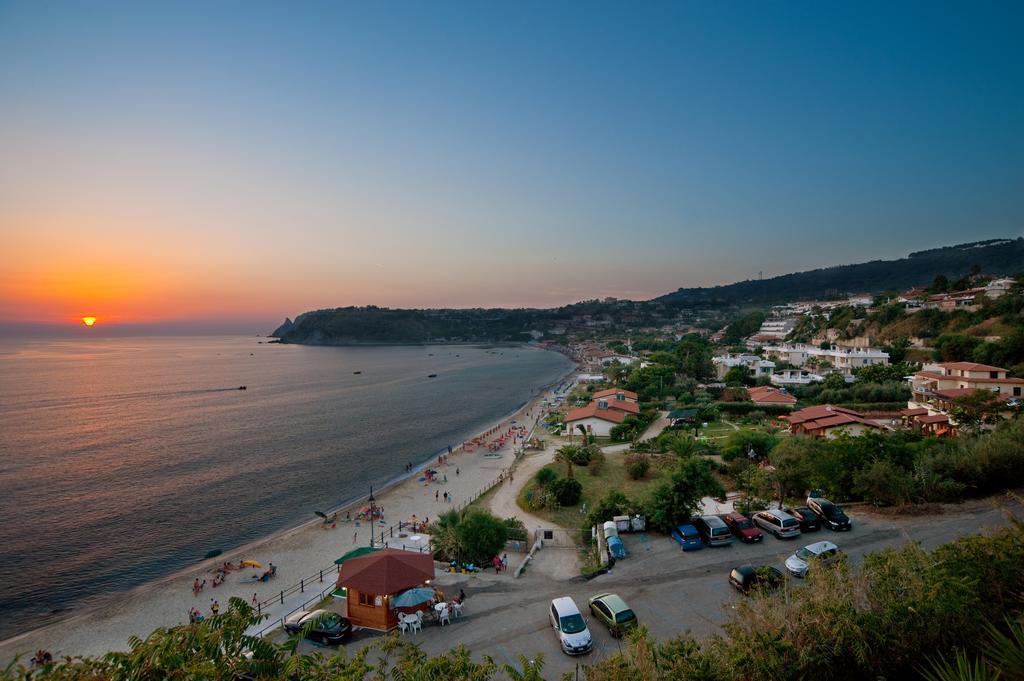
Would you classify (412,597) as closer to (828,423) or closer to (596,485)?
(596,485)

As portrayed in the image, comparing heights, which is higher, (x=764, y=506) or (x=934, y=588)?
(x=934, y=588)

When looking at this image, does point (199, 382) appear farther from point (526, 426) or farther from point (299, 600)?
point (299, 600)

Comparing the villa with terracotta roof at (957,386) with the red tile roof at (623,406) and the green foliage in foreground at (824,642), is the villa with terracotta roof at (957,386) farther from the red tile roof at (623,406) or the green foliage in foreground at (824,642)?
the green foliage in foreground at (824,642)

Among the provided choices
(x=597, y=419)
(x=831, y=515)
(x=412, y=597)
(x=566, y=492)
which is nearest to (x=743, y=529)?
(x=831, y=515)

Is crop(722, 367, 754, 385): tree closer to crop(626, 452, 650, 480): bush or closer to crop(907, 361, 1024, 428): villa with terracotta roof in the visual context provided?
crop(907, 361, 1024, 428): villa with terracotta roof

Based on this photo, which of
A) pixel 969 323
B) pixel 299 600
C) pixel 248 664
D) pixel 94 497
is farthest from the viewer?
pixel 969 323

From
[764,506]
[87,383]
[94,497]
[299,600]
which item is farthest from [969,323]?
[87,383]

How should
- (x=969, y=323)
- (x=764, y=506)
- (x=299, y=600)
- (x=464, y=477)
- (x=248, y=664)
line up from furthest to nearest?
(x=969, y=323) → (x=464, y=477) → (x=764, y=506) → (x=299, y=600) → (x=248, y=664)
